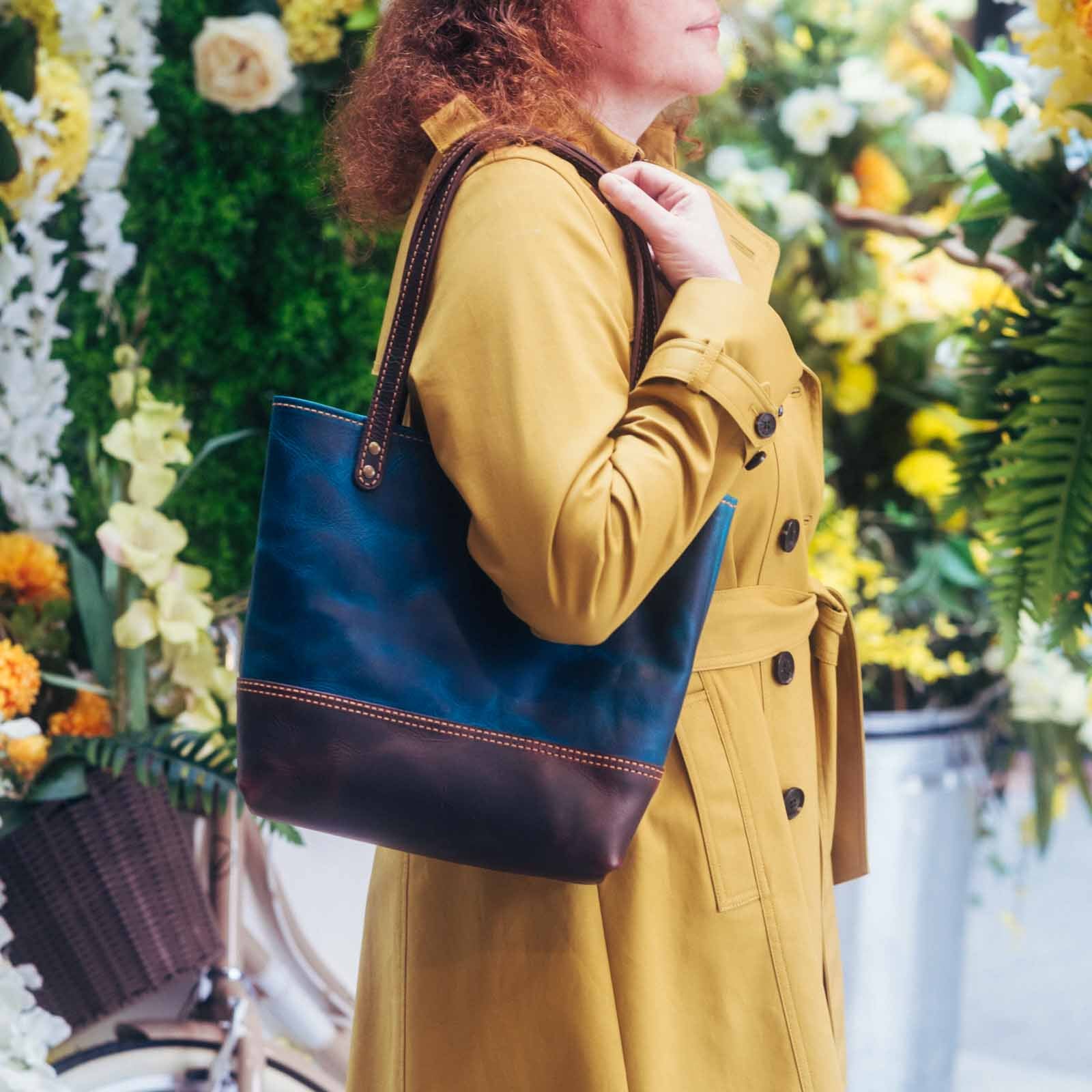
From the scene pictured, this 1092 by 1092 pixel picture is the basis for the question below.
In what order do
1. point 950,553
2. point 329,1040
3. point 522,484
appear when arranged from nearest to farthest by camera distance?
1. point 522,484
2. point 329,1040
3. point 950,553

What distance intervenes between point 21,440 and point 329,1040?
2.95 feet

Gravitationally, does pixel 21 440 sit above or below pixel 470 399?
above

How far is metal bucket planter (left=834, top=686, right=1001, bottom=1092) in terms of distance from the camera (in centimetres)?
215

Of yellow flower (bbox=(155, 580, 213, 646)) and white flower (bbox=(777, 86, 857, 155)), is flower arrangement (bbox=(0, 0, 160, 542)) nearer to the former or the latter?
yellow flower (bbox=(155, 580, 213, 646))

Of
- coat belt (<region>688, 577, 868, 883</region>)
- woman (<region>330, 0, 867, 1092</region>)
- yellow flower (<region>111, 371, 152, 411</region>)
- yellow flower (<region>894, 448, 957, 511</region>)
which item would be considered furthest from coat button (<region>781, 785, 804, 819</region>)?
yellow flower (<region>894, 448, 957, 511</region>)

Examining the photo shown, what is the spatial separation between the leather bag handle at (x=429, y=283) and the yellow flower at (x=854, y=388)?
139cm

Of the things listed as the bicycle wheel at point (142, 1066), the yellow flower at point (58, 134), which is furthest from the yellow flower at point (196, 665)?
the yellow flower at point (58, 134)

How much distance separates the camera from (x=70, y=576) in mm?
1804

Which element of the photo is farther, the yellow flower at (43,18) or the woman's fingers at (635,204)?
the yellow flower at (43,18)

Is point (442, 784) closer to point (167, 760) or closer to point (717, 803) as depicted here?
point (717, 803)

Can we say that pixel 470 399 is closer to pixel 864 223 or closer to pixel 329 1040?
pixel 329 1040

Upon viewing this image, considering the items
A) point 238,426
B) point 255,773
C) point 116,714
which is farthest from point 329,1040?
point 255,773

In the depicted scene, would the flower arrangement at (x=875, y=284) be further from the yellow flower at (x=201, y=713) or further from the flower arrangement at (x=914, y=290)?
the yellow flower at (x=201, y=713)

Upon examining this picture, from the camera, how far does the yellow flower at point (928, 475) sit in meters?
2.24
